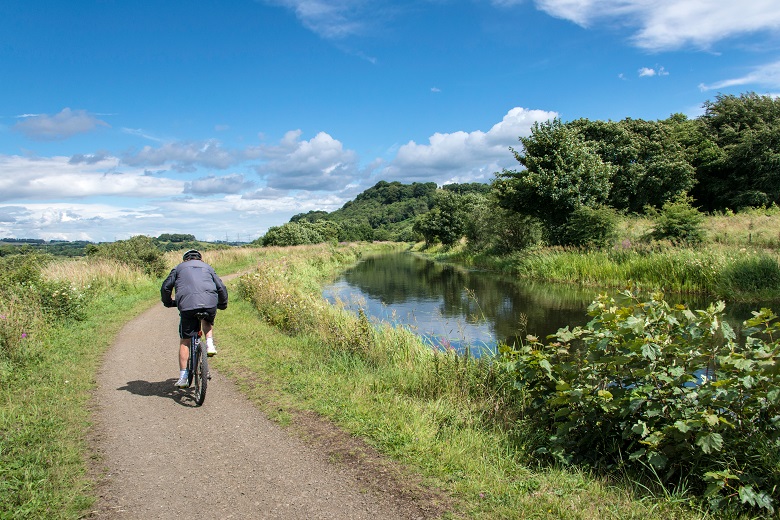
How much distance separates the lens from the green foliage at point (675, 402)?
11.9 ft

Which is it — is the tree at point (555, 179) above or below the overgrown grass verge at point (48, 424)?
Result: above

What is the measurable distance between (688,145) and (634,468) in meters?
44.4

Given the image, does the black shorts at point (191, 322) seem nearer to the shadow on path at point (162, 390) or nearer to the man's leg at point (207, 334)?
the man's leg at point (207, 334)

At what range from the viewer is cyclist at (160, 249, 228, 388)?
6.29 m

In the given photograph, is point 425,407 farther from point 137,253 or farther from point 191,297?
point 137,253

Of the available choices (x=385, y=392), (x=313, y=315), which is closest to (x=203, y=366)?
(x=385, y=392)

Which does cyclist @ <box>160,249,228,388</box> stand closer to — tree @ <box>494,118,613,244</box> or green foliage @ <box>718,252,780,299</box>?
green foliage @ <box>718,252,780,299</box>

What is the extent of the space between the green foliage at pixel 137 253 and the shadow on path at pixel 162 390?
16.2m

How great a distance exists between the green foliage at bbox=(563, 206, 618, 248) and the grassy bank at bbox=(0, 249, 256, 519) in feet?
70.5

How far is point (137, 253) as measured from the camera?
883 inches

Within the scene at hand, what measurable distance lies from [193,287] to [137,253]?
1876 cm

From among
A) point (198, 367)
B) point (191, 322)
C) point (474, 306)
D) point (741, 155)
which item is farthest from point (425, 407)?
point (741, 155)

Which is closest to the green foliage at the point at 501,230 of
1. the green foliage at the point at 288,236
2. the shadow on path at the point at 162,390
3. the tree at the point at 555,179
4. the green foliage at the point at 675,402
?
the tree at the point at 555,179

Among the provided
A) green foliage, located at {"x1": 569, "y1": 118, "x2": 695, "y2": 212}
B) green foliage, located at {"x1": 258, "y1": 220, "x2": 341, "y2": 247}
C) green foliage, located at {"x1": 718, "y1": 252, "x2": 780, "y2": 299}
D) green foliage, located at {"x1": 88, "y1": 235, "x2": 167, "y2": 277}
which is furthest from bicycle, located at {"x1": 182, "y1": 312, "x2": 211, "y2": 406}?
green foliage, located at {"x1": 258, "y1": 220, "x2": 341, "y2": 247}
